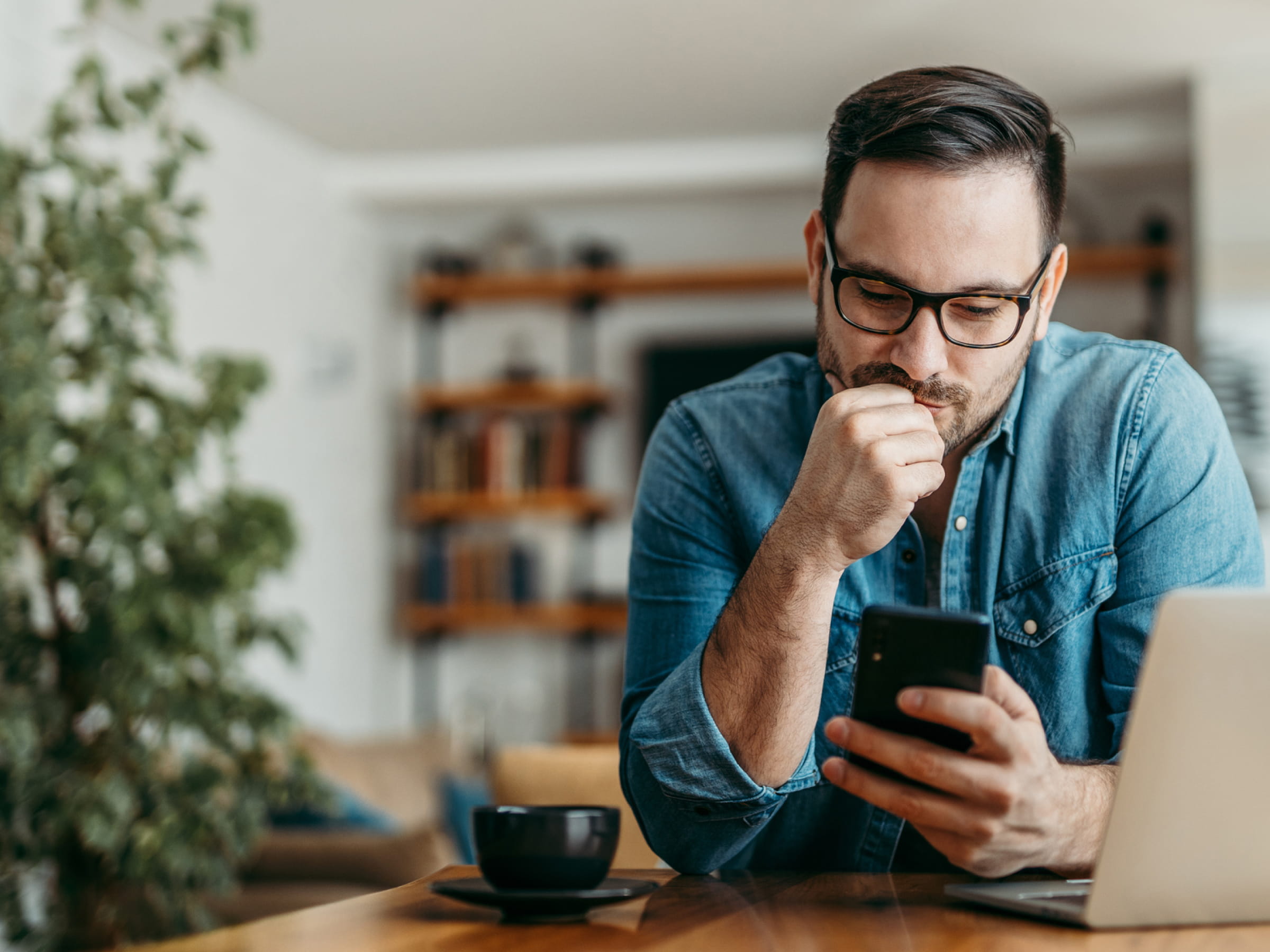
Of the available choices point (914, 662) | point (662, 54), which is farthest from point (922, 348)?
point (662, 54)

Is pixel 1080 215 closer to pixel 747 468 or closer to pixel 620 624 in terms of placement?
pixel 620 624

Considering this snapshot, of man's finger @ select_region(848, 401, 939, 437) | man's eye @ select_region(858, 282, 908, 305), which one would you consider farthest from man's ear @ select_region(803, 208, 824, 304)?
man's finger @ select_region(848, 401, 939, 437)

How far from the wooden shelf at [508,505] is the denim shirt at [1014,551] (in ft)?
12.5

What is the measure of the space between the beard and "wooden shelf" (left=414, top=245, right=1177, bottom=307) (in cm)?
383

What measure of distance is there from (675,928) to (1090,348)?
80 centimetres

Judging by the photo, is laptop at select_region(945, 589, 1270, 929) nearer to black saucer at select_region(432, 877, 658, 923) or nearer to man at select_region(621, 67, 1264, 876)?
man at select_region(621, 67, 1264, 876)

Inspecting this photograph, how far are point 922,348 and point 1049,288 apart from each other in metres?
0.18

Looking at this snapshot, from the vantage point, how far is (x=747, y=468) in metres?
1.30

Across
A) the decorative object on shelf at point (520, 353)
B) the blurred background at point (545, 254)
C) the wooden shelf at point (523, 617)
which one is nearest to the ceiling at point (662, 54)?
the blurred background at point (545, 254)

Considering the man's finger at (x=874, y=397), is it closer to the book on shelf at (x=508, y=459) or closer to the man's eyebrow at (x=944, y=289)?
the man's eyebrow at (x=944, y=289)

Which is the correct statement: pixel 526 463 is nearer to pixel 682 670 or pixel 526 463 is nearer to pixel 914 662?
pixel 682 670

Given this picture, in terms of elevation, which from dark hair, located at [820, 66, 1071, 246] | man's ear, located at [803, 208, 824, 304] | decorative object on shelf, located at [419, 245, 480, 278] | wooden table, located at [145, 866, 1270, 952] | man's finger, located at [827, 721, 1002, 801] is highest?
decorative object on shelf, located at [419, 245, 480, 278]

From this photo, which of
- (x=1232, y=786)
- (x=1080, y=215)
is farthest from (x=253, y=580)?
(x=1080, y=215)

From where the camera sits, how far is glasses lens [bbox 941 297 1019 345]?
114 centimetres
